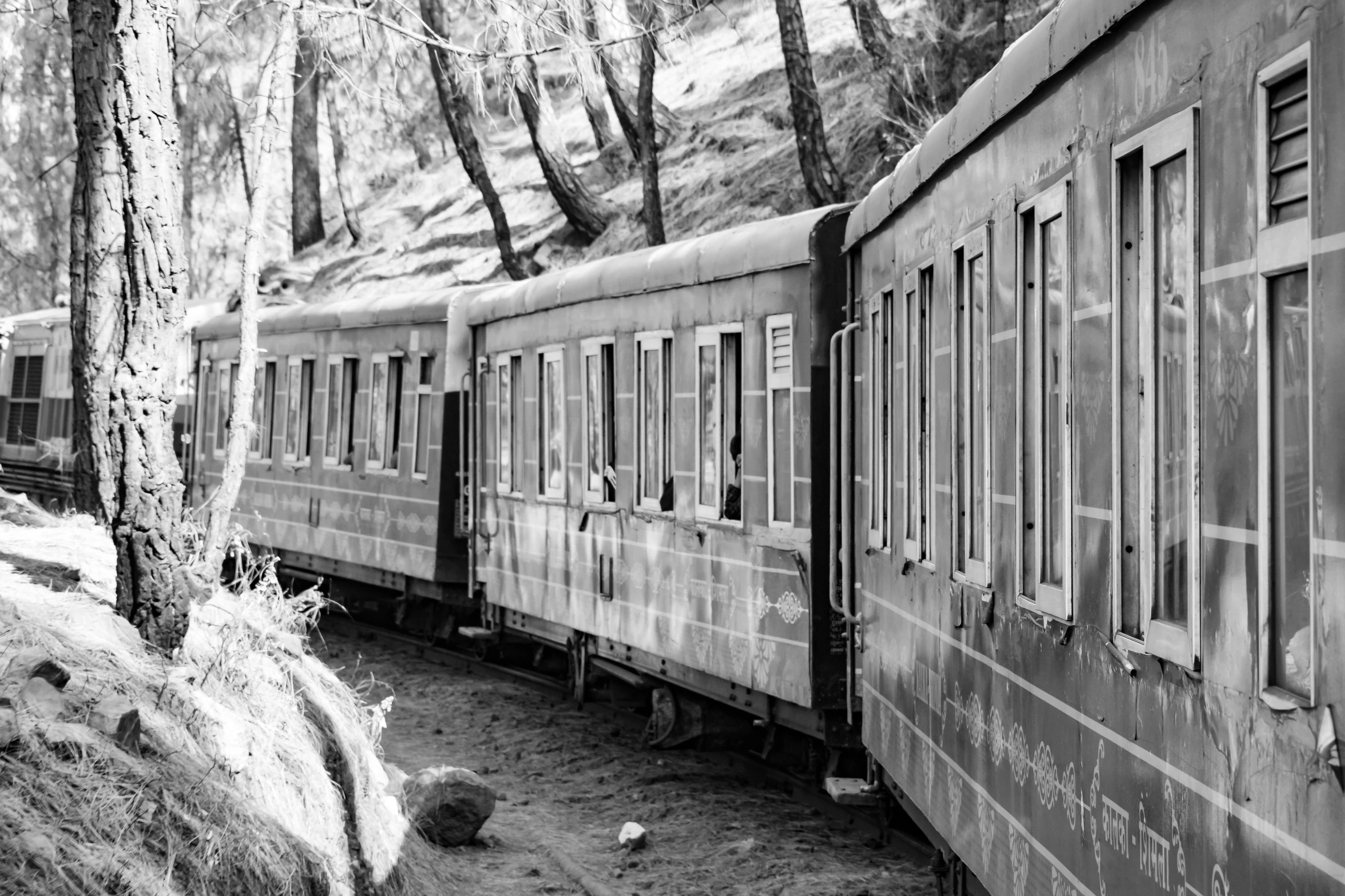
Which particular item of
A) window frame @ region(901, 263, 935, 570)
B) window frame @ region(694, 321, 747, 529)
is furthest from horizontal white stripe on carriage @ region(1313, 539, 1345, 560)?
window frame @ region(694, 321, 747, 529)

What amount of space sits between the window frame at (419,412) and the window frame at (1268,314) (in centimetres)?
1275

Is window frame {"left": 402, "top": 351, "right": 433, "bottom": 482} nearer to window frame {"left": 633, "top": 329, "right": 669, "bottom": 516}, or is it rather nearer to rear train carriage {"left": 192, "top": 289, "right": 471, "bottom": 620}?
rear train carriage {"left": 192, "top": 289, "right": 471, "bottom": 620}

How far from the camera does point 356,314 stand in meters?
17.0

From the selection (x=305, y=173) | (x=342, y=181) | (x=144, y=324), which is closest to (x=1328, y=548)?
(x=144, y=324)

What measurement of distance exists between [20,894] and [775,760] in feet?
22.0

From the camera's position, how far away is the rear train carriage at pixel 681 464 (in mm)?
9117

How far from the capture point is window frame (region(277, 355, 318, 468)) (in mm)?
18141

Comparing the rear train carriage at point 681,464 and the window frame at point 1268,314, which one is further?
the rear train carriage at point 681,464

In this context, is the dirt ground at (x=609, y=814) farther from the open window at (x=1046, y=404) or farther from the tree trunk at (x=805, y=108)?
the tree trunk at (x=805, y=108)

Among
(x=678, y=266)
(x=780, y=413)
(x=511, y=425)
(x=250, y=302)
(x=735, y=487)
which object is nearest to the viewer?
(x=780, y=413)

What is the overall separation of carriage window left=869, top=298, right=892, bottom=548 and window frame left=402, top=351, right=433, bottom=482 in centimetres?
804

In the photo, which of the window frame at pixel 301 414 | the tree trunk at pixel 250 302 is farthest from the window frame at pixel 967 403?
the window frame at pixel 301 414

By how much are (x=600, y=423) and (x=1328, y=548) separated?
934cm

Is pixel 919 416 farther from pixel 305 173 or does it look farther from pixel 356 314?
pixel 305 173
